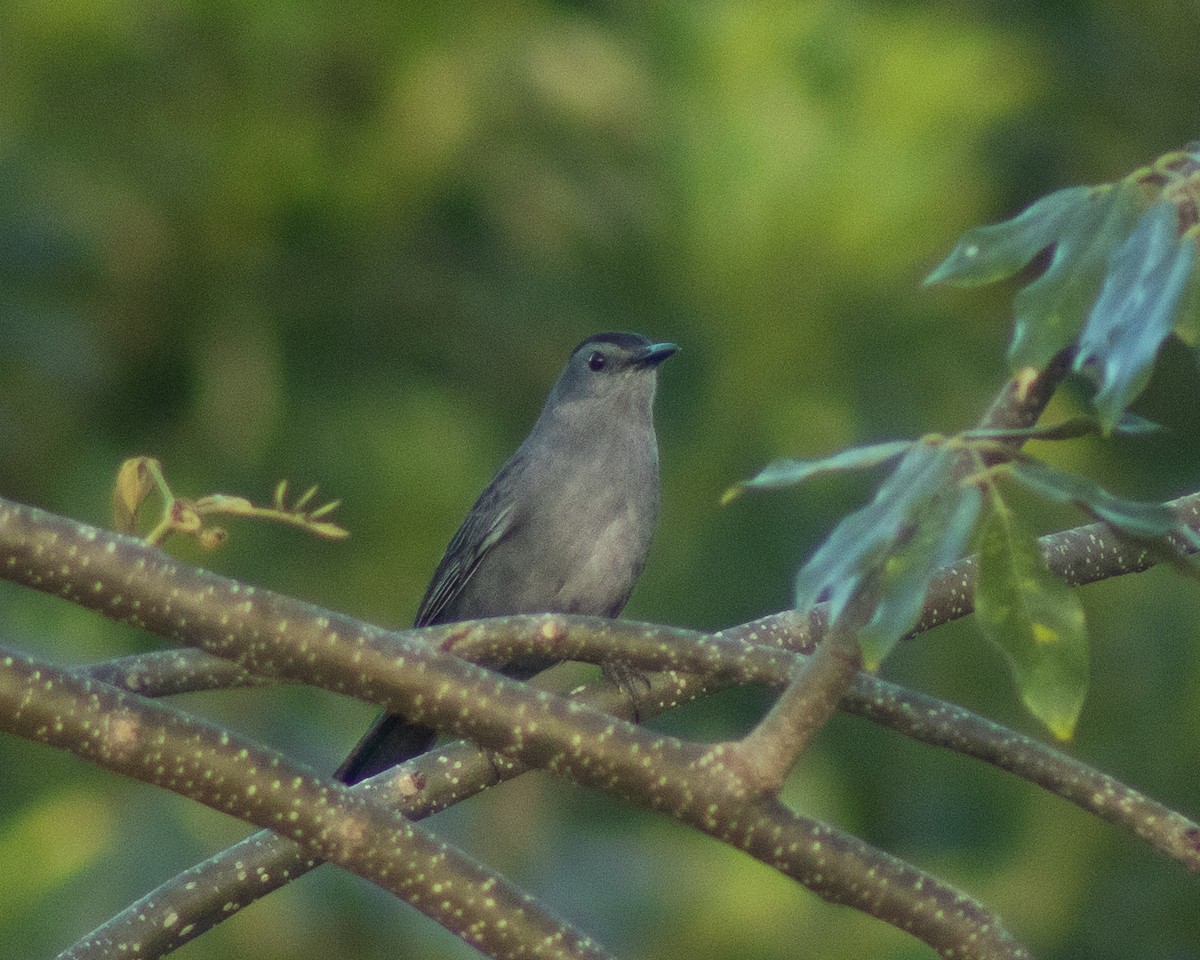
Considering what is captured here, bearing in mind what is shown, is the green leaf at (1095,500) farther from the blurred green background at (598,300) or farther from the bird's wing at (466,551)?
the blurred green background at (598,300)

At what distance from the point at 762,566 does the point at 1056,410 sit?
119 centimetres

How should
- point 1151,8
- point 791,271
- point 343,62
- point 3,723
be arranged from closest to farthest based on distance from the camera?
point 3,723
point 791,271
point 343,62
point 1151,8

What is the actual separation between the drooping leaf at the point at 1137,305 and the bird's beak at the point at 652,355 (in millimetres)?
3412

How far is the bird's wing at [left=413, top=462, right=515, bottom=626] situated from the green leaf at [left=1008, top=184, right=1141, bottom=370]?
3.11 m

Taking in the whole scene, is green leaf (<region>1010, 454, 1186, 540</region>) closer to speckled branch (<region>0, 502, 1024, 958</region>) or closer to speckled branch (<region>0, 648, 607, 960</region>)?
speckled branch (<region>0, 502, 1024, 958</region>)

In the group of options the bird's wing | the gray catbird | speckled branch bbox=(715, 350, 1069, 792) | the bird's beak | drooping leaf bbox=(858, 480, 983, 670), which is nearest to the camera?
drooping leaf bbox=(858, 480, 983, 670)

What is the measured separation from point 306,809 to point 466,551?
9.14ft

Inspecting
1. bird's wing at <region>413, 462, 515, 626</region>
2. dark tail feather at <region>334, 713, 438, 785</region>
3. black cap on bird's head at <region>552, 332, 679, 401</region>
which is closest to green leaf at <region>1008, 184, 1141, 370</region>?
dark tail feather at <region>334, 713, 438, 785</region>

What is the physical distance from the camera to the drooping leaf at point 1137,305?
183 centimetres

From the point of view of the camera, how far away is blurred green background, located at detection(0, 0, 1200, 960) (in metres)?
6.94

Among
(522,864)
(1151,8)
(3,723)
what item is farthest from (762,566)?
(3,723)

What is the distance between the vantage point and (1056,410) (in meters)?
7.04

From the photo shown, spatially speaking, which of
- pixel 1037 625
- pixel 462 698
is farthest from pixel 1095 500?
pixel 462 698

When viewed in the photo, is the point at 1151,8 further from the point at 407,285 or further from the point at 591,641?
the point at 591,641
